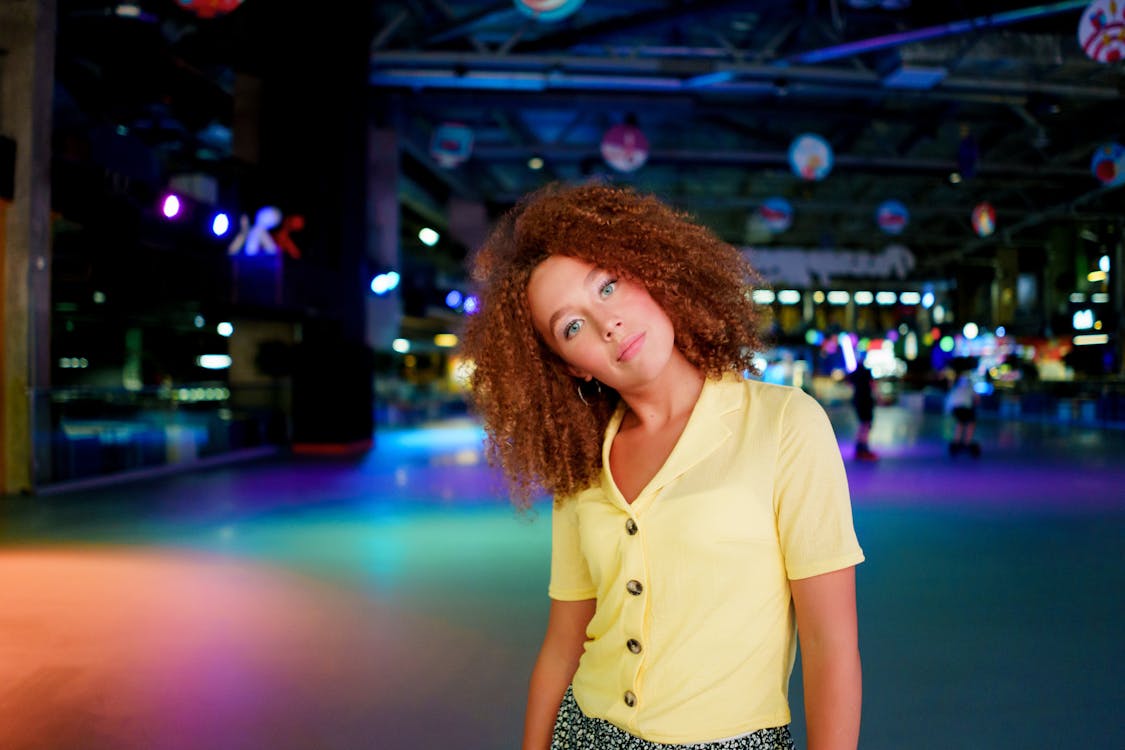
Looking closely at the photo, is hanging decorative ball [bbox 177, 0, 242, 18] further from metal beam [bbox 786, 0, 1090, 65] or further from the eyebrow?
metal beam [bbox 786, 0, 1090, 65]

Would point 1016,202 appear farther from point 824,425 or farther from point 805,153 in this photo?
point 824,425

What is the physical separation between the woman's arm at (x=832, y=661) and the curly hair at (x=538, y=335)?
329 millimetres

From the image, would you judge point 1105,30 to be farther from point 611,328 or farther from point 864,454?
Result: point 611,328

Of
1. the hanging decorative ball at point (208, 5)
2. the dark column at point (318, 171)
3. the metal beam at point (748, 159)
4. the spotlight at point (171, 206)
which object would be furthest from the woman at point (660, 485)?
the metal beam at point (748, 159)

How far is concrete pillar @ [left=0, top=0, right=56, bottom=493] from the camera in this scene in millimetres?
9312

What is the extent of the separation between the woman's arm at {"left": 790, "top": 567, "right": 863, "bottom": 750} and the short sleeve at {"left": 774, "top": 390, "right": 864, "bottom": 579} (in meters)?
0.03

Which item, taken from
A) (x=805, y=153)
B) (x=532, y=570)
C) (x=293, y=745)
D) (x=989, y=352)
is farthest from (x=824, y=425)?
(x=989, y=352)

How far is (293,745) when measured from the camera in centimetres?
286

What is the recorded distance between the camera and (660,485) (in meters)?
1.20

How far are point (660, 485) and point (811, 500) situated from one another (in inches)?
7.4

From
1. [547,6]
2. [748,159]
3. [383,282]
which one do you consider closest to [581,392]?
[547,6]

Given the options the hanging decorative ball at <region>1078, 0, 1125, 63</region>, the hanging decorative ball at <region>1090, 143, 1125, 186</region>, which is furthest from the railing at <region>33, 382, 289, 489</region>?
the hanging decorative ball at <region>1090, 143, 1125, 186</region>

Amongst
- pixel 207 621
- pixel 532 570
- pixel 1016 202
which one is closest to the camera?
pixel 207 621

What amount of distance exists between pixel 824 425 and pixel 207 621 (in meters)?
3.91
